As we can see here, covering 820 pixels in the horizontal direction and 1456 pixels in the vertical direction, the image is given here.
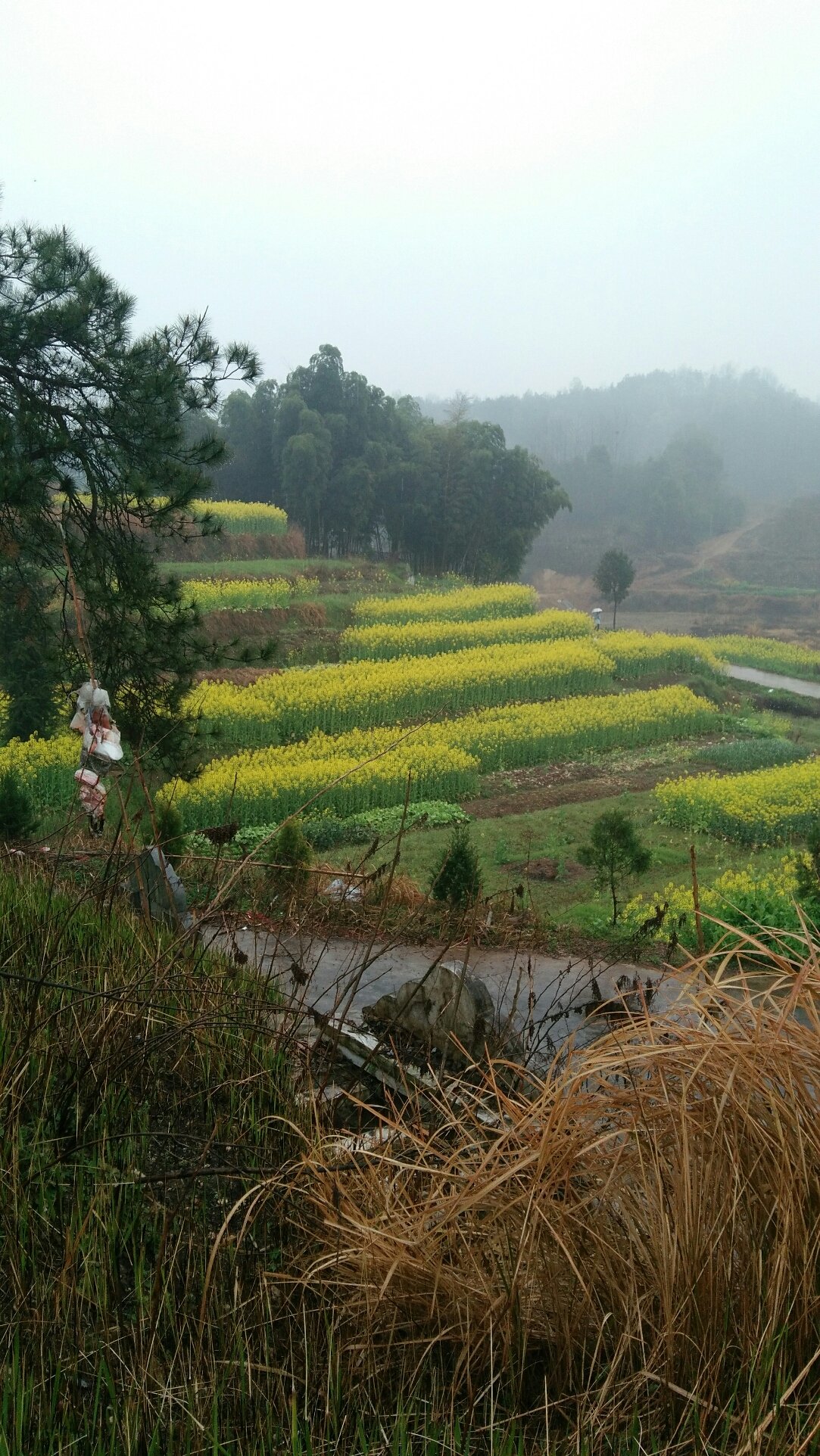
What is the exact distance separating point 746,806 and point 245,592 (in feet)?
49.1

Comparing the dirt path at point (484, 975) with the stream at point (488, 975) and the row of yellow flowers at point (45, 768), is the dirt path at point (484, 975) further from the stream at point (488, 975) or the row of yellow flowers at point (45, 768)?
the row of yellow flowers at point (45, 768)

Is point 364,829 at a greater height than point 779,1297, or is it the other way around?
point 779,1297

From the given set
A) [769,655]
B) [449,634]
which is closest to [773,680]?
[769,655]

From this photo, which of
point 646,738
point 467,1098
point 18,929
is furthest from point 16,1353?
point 646,738

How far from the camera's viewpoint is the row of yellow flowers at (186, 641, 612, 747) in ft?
54.5

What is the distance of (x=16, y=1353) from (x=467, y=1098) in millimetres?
1654

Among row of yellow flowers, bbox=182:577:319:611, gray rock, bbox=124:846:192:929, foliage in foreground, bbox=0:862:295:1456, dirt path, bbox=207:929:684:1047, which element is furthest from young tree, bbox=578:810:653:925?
row of yellow flowers, bbox=182:577:319:611

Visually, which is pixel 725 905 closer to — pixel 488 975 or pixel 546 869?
pixel 488 975

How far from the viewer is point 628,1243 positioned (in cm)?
184

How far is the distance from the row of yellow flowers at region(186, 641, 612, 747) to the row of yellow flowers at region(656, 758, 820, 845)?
367 cm

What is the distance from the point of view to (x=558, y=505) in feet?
136

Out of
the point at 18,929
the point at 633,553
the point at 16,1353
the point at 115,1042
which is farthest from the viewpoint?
the point at 633,553

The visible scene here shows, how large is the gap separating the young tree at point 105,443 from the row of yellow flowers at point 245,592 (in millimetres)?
15303

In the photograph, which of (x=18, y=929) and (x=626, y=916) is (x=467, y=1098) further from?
(x=626, y=916)
